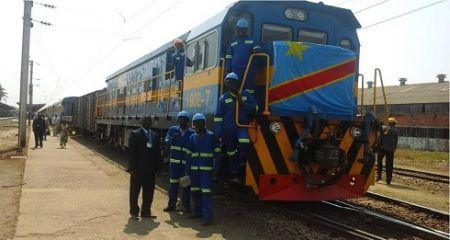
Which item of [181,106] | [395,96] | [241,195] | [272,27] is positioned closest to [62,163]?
[181,106]

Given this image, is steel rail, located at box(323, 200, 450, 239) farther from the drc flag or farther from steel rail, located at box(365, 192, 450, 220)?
the drc flag

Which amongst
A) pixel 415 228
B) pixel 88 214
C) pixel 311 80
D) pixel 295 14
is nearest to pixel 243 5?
pixel 295 14

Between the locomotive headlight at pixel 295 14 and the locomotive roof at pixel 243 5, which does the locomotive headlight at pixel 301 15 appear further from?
the locomotive roof at pixel 243 5

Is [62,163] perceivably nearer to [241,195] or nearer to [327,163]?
[241,195]

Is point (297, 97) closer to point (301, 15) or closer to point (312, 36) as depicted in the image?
point (312, 36)

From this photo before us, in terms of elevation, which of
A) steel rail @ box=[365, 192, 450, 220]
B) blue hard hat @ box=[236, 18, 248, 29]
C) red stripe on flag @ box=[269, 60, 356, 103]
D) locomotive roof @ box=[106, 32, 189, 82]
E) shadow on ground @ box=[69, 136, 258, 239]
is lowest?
shadow on ground @ box=[69, 136, 258, 239]

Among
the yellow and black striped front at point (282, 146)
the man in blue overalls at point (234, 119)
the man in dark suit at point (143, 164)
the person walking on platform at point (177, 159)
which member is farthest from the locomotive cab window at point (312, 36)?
the man in dark suit at point (143, 164)

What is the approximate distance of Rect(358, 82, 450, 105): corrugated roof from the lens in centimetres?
4100

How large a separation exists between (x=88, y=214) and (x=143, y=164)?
1.24 m

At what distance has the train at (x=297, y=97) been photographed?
7898 mm

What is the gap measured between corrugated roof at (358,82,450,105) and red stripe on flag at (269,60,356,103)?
31306mm

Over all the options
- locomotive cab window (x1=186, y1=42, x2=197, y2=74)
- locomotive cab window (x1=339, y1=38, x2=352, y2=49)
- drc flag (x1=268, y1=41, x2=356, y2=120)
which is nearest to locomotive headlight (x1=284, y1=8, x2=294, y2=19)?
drc flag (x1=268, y1=41, x2=356, y2=120)

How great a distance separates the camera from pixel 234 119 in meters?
7.83

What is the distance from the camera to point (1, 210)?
8.48 m
